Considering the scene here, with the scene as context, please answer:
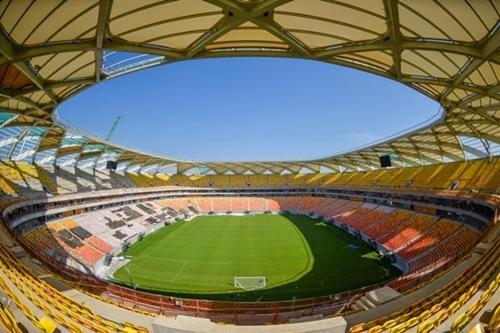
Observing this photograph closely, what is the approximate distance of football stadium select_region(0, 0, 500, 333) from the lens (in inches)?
400

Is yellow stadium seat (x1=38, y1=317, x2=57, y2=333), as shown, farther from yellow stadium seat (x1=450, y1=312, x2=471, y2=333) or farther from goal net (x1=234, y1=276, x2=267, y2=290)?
goal net (x1=234, y1=276, x2=267, y2=290)

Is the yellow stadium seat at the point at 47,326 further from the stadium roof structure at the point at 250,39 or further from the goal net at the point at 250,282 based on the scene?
the goal net at the point at 250,282

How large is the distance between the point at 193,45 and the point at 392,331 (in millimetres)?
14440

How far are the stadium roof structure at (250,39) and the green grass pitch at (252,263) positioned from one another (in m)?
16.3

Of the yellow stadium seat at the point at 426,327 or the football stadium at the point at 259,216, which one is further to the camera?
the football stadium at the point at 259,216

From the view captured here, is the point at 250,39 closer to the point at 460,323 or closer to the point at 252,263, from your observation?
the point at 460,323

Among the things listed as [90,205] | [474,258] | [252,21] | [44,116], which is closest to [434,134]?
[474,258]

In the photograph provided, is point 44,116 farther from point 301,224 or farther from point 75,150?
point 301,224

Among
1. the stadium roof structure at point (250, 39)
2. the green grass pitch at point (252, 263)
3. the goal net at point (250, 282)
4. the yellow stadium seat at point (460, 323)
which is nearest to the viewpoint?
the yellow stadium seat at point (460, 323)

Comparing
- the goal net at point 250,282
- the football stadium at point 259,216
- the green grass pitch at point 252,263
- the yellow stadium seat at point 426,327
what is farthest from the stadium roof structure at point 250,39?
the goal net at point 250,282

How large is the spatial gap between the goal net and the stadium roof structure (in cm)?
1809

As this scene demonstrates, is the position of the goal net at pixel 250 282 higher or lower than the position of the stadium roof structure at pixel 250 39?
lower

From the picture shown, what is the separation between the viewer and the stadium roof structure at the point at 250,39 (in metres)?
10.9

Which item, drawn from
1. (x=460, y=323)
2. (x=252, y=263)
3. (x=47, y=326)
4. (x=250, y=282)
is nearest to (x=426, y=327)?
(x=460, y=323)
